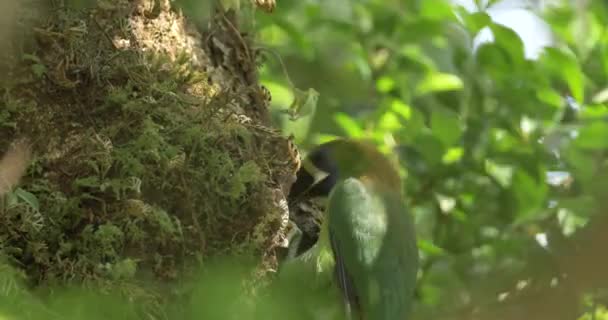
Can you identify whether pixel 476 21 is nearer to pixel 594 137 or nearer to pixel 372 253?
pixel 594 137

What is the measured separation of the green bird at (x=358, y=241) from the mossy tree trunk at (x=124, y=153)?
39 centimetres

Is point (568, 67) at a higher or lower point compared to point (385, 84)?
higher

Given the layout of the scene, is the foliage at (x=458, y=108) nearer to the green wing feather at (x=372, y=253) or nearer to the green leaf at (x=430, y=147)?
the green leaf at (x=430, y=147)

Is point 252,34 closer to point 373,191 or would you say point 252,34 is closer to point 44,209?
point 373,191

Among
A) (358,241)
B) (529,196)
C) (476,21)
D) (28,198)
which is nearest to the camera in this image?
(28,198)

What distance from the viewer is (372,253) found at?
8.59 feet

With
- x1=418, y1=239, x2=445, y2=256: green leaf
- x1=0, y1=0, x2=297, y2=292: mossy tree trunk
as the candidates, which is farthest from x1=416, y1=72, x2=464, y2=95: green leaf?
x1=0, y1=0, x2=297, y2=292: mossy tree trunk

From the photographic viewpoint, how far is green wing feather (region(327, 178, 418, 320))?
249 cm

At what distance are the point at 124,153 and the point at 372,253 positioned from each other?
101 centimetres

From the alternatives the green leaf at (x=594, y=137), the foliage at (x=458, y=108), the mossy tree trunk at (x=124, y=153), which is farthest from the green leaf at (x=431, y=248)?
the mossy tree trunk at (x=124, y=153)

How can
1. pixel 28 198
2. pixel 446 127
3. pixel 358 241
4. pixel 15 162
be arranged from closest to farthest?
1. pixel 28 198
2. pixel 15 162
3. pixel 358 241
4. pixel 446 127

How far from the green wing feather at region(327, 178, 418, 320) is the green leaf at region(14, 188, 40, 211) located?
1011 millimetres

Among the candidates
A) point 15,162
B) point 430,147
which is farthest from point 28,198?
point 430,147

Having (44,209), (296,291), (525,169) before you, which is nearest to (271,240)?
(44,209)
